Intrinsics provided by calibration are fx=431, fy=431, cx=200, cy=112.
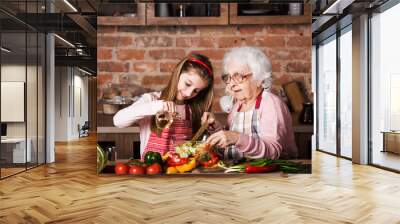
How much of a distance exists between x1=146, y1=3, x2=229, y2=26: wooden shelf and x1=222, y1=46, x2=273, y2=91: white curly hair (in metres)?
0.47

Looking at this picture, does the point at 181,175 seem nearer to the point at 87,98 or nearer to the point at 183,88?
the point at 183,88

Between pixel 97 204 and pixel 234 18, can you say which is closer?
pixel 97 204

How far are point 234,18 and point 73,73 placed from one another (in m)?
11.3

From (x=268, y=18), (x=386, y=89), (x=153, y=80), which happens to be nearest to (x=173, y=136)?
(x=153, y=80)

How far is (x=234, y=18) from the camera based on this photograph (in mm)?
6340

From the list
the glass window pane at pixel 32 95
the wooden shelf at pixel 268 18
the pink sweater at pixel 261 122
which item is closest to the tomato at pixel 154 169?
the pink sweater at pixel 261 122

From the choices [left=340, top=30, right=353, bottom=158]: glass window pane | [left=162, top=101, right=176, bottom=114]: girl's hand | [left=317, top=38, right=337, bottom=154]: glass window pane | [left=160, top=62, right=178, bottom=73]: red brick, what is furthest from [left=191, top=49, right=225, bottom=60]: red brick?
[left=317, top=38, right=337, bottom=154]: glass window pane

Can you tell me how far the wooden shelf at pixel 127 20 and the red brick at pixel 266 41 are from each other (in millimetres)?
1601

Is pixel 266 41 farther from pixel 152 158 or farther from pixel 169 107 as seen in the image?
pixel 152 158

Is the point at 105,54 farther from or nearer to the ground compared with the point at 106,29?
nearer to the ground

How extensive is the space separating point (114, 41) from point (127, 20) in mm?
363

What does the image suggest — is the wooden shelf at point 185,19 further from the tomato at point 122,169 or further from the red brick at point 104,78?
the tomato at point 122,169

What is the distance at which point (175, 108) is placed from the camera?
625cm

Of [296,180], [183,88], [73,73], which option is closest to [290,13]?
[183,88]
